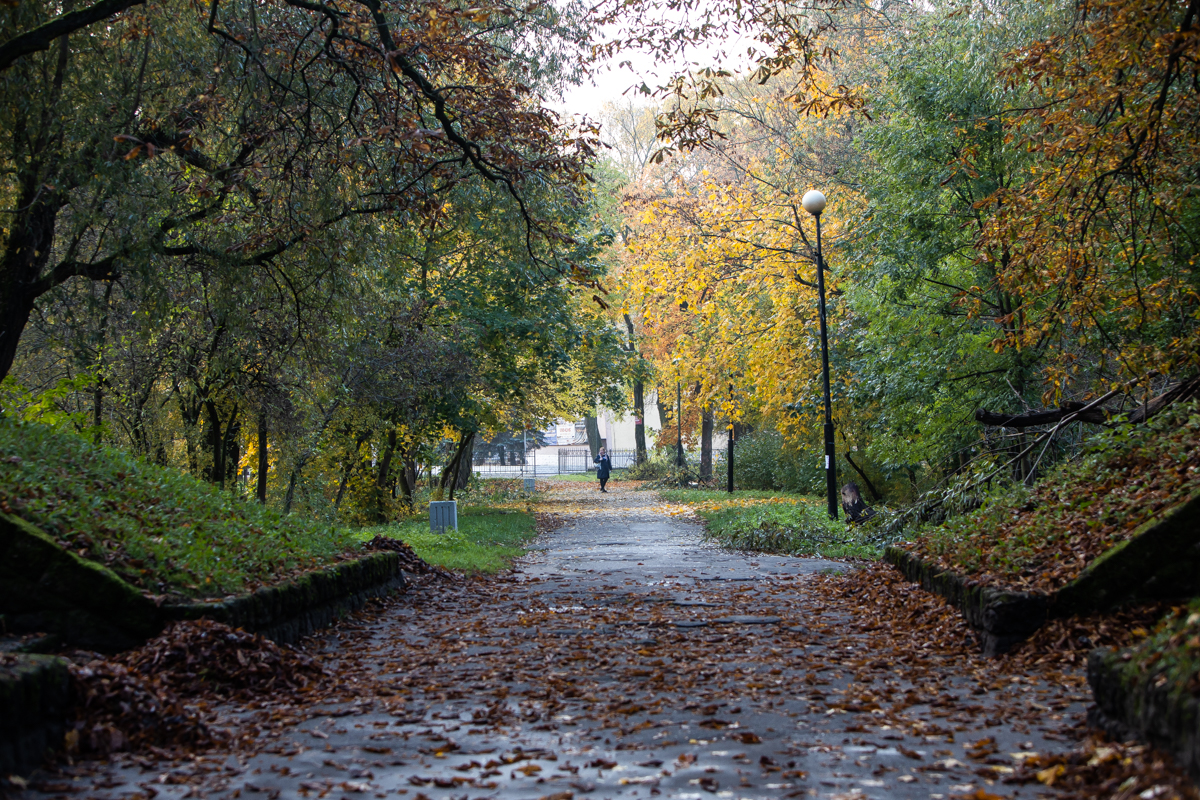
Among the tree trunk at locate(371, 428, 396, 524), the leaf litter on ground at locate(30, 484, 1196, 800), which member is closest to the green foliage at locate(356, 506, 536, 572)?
the tree trunk at locate(371, 428, 396, 524)

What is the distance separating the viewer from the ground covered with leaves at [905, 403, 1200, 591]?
21.1 ft

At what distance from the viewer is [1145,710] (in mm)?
3832

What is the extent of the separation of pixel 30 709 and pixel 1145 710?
183 inches

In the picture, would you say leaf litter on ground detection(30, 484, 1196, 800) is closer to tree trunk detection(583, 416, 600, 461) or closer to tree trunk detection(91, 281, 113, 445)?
tree trunk detection(91, 281, 113, 445)

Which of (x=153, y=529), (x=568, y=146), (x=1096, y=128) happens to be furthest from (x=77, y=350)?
(x=1096, y=128)

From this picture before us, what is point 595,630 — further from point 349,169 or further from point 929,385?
point 929,385

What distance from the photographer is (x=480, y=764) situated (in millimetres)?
4438

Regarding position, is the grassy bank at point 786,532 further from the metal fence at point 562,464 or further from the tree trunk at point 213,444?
the metal fence at point 562,464

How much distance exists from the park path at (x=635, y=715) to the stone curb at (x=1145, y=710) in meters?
0.28

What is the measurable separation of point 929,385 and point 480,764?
13.1 m

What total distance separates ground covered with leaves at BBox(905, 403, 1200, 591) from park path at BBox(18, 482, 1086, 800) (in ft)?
2.53

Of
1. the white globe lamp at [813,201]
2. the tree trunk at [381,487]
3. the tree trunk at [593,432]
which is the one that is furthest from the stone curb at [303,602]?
the tree trunk at [593,432]

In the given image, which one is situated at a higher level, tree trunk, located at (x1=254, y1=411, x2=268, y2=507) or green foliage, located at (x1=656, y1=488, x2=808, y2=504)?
tree trunk, located at (x1=254, y1=411, x2=268, y2=507)

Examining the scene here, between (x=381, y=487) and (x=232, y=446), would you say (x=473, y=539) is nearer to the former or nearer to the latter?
(x=381, y=487)
